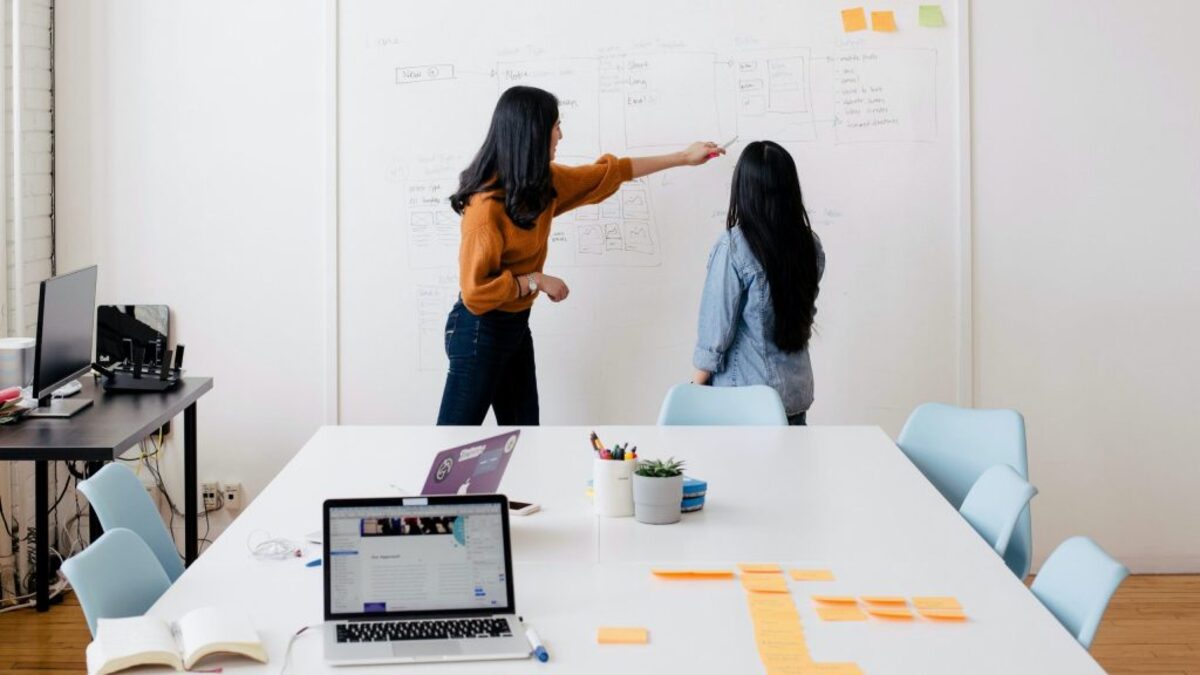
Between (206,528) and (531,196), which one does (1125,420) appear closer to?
(531,196)

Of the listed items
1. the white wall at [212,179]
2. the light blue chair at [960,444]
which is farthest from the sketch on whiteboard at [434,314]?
the light blue chair at [960,444]

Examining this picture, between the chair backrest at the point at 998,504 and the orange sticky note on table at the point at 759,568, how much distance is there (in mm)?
540

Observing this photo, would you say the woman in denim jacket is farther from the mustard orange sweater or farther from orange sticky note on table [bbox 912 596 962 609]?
orange sticky note on table [bbox 912 596 962 609]

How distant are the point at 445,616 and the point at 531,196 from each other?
6.85ft

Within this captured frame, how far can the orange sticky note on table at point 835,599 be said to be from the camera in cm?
237

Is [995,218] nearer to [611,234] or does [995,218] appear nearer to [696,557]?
[611,234]

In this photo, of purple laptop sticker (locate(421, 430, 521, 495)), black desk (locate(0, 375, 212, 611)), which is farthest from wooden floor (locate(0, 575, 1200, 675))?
purple laptop sticker (locate(421, 430, 521, 495))

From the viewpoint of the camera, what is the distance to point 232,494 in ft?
16.5

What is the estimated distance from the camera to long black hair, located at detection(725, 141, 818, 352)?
407 cm

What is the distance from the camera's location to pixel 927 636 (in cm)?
222

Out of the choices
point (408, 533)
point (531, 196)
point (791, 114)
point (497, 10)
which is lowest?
point (408, 533)

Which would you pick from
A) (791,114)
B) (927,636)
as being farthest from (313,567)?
(791,114)

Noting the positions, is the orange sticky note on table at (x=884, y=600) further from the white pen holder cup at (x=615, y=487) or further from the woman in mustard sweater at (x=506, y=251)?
the woman in mustard sweater at (x=506, y=251)

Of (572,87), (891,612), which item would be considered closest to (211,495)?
(572,87)
